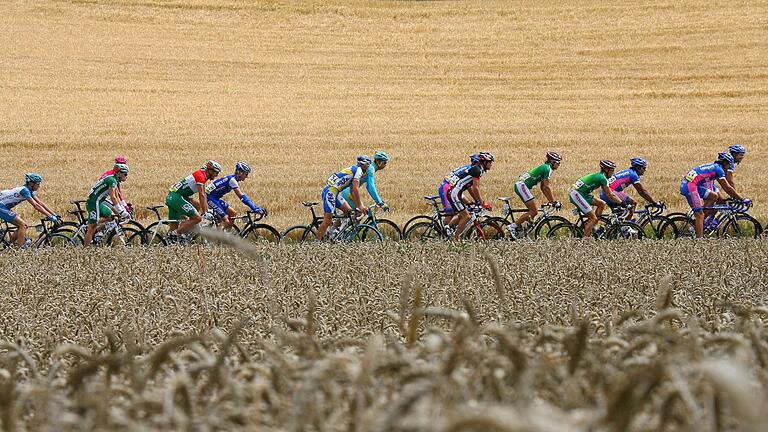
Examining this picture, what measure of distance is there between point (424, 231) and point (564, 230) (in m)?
2.36

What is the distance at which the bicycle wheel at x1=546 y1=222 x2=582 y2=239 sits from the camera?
19.1m

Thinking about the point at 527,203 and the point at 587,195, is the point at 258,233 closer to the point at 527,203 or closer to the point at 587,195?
the point at 527,203

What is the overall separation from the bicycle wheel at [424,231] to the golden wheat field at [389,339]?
12.2ft

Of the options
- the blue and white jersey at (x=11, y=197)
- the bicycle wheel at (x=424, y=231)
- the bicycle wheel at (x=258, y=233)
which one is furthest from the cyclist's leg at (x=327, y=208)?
the blue and white jersey at (x=11, y=197)

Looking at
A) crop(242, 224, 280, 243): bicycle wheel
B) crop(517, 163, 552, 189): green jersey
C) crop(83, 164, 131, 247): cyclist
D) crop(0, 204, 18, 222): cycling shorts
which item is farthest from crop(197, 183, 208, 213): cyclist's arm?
crop(517, 163, 552, 189): green jersey

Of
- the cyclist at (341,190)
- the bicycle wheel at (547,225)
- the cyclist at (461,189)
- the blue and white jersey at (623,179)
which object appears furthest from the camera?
the blue and white jersey at (623,179)

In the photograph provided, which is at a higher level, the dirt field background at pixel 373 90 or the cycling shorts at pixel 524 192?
the dirt field background at pixel 373 90

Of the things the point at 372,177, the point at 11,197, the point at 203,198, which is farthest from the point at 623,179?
the point at 11,197

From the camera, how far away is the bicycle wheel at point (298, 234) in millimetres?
18516

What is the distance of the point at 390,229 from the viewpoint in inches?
770

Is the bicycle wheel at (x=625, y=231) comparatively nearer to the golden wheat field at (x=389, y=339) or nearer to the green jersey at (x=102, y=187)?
the golden wheat field at (x=389, y=339)

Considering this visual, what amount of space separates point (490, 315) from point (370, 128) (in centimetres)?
2829

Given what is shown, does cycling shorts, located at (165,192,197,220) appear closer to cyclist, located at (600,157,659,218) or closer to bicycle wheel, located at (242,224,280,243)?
bicycle wheel, located at (242,224,280,243)

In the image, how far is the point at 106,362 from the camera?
7.85 ft
